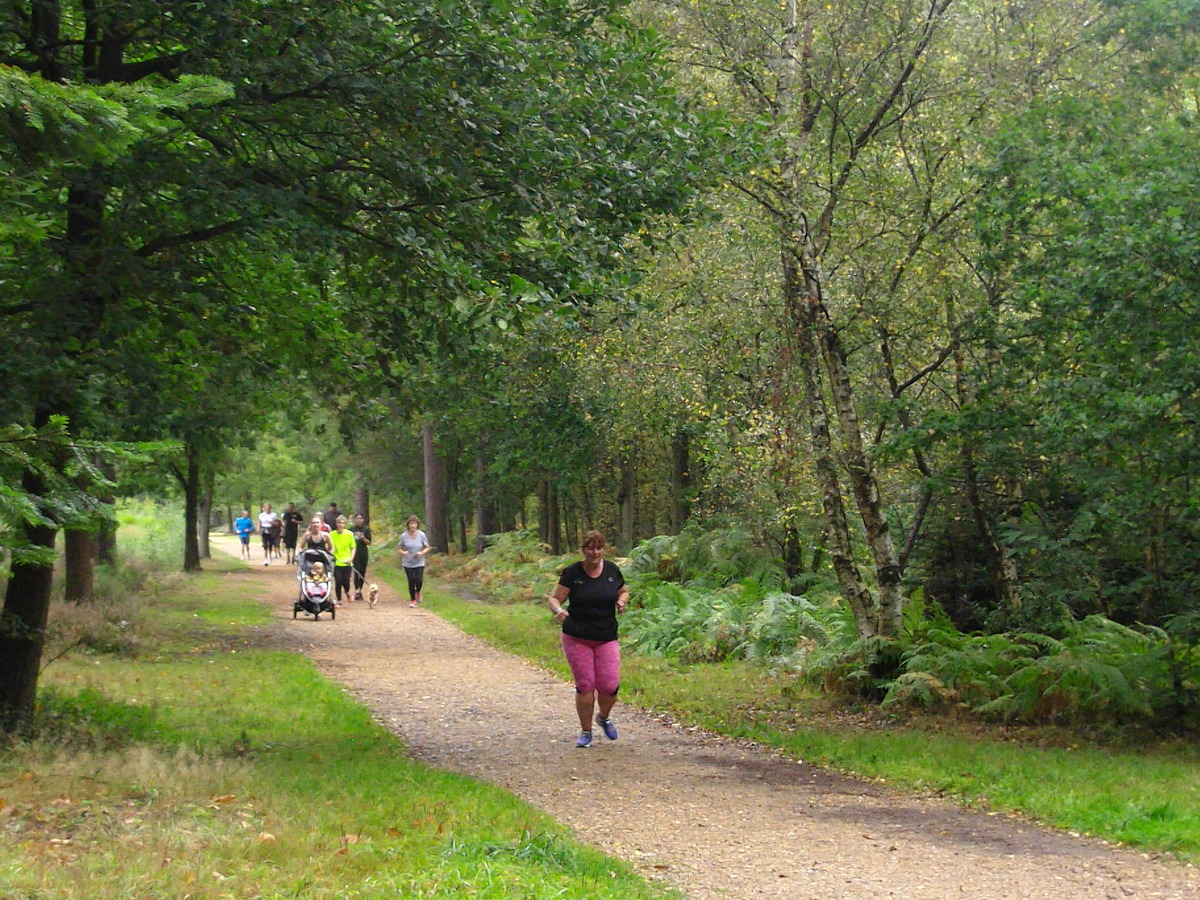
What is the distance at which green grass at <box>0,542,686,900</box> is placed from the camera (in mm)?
5992

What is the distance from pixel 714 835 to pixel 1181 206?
253 inches

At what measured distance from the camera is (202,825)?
23.0 ft

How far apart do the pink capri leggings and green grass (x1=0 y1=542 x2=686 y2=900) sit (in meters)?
1.68

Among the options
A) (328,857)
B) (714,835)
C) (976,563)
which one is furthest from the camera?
(976,563)

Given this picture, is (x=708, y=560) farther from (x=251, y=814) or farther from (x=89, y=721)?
(x=251, y=814)

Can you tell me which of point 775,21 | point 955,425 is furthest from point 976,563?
point 775,21

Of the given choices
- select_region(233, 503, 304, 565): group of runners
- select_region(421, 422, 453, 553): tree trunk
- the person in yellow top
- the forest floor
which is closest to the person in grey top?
the person in yellow top

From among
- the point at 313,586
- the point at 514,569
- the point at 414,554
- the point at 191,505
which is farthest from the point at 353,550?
the point at 191,505

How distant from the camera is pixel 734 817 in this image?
338 inches

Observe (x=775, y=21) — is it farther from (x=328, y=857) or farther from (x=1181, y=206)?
(x=328, y=857)

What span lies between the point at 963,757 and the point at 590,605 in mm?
3371

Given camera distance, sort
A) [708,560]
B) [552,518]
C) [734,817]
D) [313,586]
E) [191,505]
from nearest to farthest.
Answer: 1. [734,817]
2. [313,586]
3. [708,560]
4. [191,505]
5. [552,518]

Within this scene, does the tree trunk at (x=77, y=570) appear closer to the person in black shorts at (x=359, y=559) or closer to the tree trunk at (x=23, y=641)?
the tree trunk at (x=23, y=641)

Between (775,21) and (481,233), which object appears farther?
(775,21)
